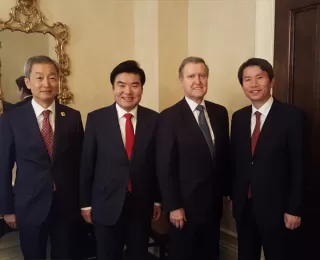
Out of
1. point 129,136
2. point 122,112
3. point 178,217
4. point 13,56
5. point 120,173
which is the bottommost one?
point 178,217

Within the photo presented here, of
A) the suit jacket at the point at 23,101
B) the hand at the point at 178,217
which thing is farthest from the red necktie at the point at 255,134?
the suit jacket at the point at 23,101

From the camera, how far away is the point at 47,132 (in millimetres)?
1946

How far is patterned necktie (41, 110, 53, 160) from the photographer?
76.0 inches

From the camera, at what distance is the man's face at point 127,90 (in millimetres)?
1949

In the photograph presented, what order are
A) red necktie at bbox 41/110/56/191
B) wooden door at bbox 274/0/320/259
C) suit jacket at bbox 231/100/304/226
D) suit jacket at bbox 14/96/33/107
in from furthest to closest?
suit jacket at bbox 14/96/33/107, wooden door at bbox 274/0/320/259, red necktie at bbox 41/110/56/191, suit jacket at bbox 231/100/304/226

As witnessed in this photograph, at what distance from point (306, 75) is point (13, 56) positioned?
2.00 m

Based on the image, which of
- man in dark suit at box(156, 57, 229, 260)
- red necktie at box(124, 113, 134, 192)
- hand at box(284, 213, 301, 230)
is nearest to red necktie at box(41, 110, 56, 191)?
red necktie at box(124, 113, 134, 192)

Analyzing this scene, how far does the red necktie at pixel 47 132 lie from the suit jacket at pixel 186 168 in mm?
569

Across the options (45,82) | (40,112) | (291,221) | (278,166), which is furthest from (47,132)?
(291,221)

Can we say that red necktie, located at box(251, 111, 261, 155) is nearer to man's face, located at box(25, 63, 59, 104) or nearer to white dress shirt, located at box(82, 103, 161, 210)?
white dress shirt, located at box(82, 103, 161, 210)

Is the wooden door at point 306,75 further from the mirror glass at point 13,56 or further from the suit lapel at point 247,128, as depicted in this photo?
the mirror glass at point 13,56

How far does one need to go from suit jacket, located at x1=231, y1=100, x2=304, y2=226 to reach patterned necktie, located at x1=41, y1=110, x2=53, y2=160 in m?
1.06

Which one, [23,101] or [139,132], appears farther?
[23,101]

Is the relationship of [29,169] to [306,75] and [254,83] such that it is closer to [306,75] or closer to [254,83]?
[254,83]
